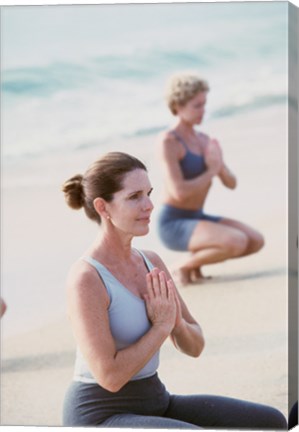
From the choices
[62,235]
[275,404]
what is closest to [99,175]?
[62,235]

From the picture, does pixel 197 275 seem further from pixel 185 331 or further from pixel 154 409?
pixel 154 409

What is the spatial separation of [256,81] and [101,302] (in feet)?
3.91

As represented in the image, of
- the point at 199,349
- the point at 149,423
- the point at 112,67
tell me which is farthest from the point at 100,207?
the point at 149,423

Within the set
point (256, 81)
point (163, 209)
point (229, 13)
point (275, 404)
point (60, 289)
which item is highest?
point (229, 13)

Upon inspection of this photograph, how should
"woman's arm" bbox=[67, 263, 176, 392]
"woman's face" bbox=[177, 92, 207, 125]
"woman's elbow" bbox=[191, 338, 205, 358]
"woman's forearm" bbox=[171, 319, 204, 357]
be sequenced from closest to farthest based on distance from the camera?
"woman's arm" bbox=[67, 263, 176, 392]
"woman's forearm" bbox=[171, 319, 204, 357]
"woman's elbow" bbox=[191, 338, 205, 358]
"woman's face" bbox=[177, 92, 207, 125]

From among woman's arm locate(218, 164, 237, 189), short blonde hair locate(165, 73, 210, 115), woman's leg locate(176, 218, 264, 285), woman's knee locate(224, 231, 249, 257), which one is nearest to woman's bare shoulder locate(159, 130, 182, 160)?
short blonde hair locate(165, 73, 210, 115)

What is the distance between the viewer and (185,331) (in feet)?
15.2

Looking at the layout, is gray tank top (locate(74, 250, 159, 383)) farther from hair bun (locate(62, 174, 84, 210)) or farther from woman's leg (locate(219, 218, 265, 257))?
woman's leg (locate(219, 218, 265, 257))

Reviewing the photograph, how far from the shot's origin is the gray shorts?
15.8 feet

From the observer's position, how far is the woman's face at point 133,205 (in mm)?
4500

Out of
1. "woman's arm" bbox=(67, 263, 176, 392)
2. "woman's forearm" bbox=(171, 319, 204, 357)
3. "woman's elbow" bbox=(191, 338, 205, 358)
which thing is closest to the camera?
"woman's arm" bbox=(67, 263, 176, 392)

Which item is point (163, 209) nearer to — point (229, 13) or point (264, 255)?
point (264, 255)

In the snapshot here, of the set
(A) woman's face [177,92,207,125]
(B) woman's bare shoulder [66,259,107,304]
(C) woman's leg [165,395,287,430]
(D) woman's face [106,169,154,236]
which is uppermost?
(A) woman's face [177,92,207,125]

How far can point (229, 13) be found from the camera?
4.67 meters
